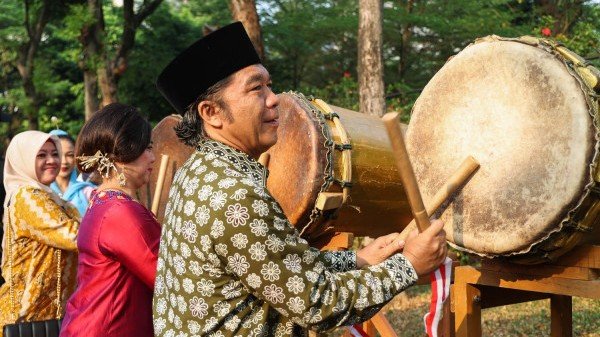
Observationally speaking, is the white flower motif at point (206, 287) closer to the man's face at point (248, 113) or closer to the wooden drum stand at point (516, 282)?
A: the man's face at point (248, 113)

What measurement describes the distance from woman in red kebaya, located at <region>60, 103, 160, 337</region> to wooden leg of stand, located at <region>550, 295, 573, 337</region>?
7.61 feet

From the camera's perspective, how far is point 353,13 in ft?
47.7

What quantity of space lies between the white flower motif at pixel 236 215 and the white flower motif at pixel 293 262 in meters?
0.15

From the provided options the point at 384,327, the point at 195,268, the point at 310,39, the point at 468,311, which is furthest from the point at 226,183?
the point at 310,39

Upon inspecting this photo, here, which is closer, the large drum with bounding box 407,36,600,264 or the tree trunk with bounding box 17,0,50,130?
the large drum with bounding box 407,36,600,264

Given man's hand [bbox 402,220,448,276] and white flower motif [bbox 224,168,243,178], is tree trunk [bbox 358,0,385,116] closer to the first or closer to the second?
man's hand [bbox 402,220,448,276]

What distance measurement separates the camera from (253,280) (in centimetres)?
208

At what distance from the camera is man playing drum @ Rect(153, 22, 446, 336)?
81.9 inches

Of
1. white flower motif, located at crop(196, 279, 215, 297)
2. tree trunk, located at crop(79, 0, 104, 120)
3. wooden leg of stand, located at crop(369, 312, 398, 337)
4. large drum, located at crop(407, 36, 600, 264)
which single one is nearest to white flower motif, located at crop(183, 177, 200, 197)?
white flower motif, located at crop(196, 279, 215, 297)

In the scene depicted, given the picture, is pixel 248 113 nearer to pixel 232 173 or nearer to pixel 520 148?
pixel 232 173

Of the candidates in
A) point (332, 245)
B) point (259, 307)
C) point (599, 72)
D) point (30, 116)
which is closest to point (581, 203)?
point (599, 72)

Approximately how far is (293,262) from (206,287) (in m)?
0.26

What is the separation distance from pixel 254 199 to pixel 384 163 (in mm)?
2451

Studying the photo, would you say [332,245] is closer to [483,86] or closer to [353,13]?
[483,86]
